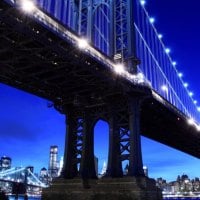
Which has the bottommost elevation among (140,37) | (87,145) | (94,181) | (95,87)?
(94,181)

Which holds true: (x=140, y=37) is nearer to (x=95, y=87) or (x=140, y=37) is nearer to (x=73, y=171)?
(x=95, y=87)

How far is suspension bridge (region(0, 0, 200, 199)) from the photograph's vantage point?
2766 centimetres

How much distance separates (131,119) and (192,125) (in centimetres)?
2979

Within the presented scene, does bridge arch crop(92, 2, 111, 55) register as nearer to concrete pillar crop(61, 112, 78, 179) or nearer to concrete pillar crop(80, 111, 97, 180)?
concrete pillar crop(80, 111, 97, 180)

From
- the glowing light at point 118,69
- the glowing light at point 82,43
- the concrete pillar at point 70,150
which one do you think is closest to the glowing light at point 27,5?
the glowing light at point 82,43

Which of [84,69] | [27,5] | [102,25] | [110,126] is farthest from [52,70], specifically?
[102,25]

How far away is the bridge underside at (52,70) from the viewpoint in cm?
2610

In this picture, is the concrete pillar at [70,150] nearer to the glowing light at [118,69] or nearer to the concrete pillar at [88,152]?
the concrete pillar at [88,152]

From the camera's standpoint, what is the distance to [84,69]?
32938 mm

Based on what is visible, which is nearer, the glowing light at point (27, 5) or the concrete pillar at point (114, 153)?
the glowing light at point (27, 5)

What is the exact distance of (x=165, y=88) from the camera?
6088 cm

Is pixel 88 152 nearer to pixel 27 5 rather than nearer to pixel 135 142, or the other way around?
pixel 135 142

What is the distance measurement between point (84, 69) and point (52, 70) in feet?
12.1

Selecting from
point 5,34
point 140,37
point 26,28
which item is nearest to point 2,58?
point 5,34
